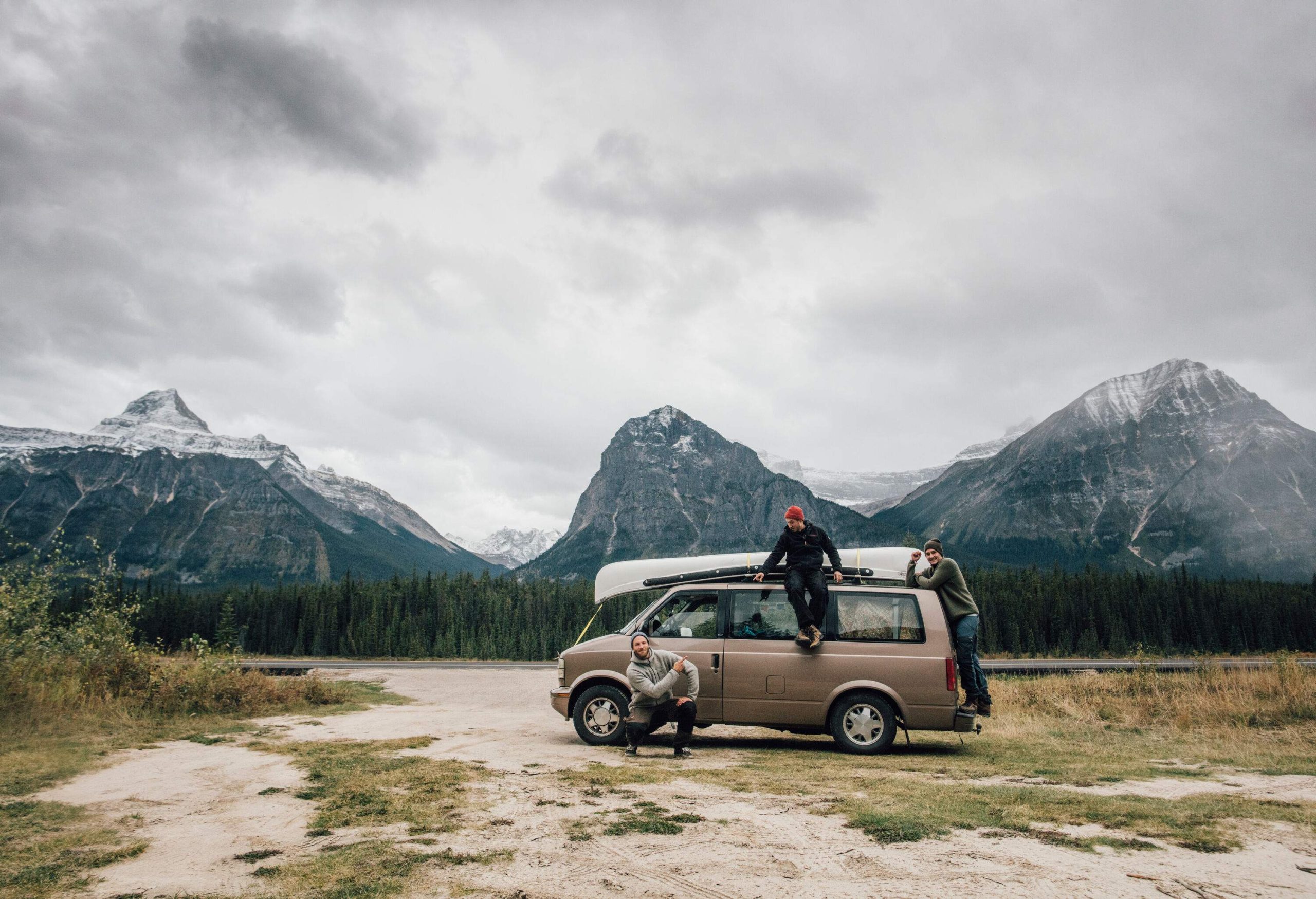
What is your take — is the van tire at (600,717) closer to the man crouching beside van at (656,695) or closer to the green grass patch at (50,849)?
the man crouching beside van at (656,695)

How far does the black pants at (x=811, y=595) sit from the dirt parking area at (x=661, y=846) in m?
2.23

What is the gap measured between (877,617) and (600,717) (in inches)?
189

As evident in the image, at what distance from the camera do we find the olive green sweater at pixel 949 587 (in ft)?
40.5

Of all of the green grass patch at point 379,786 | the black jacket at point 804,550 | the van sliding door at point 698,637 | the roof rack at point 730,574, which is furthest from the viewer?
the roof rack at point 730,574

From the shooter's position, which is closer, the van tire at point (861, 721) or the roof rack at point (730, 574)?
the van tire at point (861, 721)

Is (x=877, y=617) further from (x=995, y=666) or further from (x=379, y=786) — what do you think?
(x=995, y=666)

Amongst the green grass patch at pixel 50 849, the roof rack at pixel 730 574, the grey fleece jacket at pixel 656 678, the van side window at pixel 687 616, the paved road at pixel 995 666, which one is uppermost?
the roof rack at pixel 730 574

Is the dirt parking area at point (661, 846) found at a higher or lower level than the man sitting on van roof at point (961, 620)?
lower

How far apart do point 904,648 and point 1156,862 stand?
6.26 m

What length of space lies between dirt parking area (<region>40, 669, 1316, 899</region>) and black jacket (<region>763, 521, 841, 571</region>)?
3.03 meters

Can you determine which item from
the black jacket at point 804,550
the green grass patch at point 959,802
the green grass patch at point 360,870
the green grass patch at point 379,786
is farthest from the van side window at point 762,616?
the green grass patch at point 360,870

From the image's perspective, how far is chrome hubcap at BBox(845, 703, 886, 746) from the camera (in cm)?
1193

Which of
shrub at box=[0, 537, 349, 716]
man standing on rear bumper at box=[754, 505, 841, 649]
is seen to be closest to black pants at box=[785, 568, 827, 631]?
man standing on rear bumper at box=[754, 505, 841, 649]

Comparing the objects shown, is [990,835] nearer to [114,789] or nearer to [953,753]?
[953,753]
